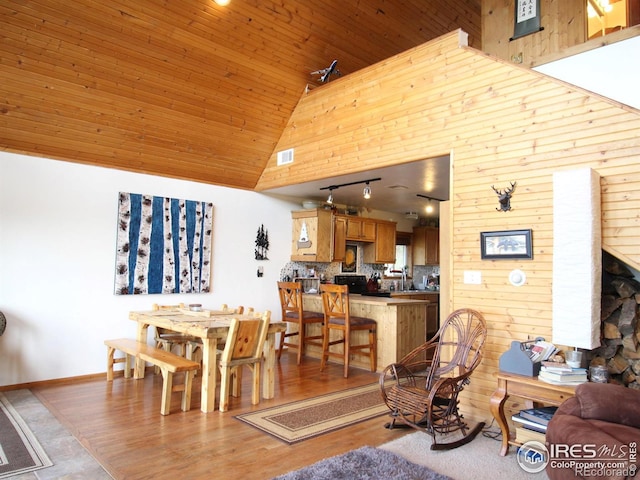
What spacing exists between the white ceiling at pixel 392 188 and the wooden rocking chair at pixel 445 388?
5.60ft

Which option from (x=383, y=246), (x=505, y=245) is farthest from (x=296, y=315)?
(x=505, y=245)

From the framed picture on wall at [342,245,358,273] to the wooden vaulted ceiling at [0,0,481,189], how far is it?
2.59m

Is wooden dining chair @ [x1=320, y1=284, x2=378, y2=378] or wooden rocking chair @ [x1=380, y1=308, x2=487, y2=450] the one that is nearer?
wooden rocking chair @ [x1=380, y1=308, x2=487, y2=450]

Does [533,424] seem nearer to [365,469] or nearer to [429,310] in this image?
[365,469]

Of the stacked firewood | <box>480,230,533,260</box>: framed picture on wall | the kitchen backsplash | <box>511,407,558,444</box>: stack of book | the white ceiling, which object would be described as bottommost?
<box>511,407,558,444</box>: stack of book

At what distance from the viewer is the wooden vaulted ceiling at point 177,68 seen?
4.14 metres

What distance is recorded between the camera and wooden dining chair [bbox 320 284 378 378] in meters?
5.40

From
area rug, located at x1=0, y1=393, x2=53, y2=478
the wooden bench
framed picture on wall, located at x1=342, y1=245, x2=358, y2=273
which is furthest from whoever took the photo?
framed picture on wall, located at x1=342, y1=245, x2=358, y2=273

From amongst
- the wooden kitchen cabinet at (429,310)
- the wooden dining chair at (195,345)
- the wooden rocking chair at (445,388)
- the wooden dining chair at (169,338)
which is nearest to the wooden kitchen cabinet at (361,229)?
the wooden kitchen cabinet at (429,310)

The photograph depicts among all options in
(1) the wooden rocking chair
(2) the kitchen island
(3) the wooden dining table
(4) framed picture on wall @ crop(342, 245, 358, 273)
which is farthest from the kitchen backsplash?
(1) the wooden rocking chair

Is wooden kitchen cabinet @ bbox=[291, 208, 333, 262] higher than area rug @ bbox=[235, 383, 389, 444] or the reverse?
higher

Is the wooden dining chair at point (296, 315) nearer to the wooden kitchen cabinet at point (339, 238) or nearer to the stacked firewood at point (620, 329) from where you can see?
the wooden kitchen cabinet at point (339, 238)

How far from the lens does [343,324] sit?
548 cm
